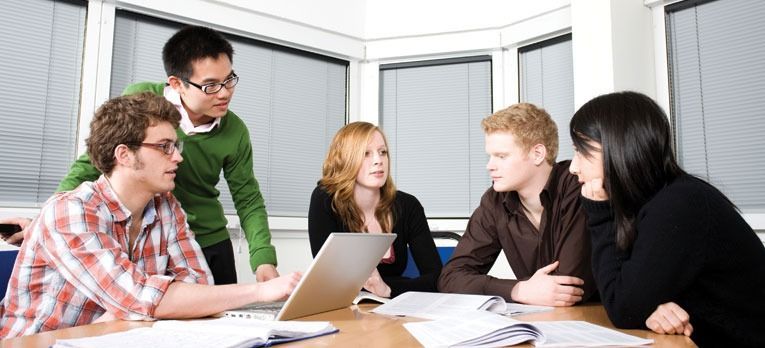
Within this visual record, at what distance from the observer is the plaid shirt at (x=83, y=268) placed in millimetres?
1131

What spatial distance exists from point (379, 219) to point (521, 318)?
106 centimetres

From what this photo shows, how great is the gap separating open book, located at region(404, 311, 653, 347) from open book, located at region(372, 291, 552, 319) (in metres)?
0.21

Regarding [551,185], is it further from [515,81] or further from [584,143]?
[515,81]

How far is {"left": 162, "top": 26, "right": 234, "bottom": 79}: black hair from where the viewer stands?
6.10 feet

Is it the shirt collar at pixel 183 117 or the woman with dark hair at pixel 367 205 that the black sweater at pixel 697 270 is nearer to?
the woman with dark hair at pixel 367 205

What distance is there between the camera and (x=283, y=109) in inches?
143

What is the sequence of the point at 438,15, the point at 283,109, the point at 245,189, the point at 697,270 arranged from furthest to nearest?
the point at 438,15, the point at 283,109, the point at 245,189, the point at 697,270

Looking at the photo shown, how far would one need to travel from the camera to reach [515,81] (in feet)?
11.8

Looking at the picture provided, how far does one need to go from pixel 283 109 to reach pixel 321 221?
166cm

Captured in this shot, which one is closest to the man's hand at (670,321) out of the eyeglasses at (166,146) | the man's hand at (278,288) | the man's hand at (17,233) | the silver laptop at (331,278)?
the silver laptop at (331,278)

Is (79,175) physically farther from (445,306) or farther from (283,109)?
(283,109)

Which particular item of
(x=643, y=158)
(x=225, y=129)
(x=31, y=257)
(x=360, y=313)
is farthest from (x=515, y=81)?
(x=31, y=257)

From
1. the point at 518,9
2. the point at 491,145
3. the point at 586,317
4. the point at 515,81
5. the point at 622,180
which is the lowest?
the point at 586,317

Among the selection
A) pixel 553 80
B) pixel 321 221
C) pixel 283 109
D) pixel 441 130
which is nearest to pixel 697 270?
pixel 321 221
